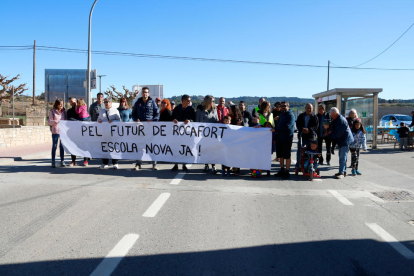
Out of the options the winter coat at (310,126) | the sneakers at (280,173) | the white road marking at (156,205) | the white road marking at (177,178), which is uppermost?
the winter coat at (310,126)

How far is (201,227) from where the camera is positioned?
188 inches

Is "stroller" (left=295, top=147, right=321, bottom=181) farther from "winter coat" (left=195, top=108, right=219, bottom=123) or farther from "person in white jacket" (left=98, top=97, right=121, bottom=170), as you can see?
"person in white jacket" (left=98, top=97, right=121, bottom=170)

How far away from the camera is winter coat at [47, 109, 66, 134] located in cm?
992

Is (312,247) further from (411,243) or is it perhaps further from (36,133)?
(36,133)

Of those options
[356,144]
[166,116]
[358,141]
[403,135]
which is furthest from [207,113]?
[403,135]

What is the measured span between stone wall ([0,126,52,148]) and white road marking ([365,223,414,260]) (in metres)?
14.5

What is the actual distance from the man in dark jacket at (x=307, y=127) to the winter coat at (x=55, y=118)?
22.6 ft

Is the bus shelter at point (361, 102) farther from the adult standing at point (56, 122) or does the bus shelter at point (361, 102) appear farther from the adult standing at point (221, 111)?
the adult standing at point (56, 122)

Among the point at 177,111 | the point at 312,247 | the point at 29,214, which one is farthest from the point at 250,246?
the point at 177,111

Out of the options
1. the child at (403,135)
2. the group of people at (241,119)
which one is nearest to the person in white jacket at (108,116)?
the group of people at (241,119)

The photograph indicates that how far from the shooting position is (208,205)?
19.5ft

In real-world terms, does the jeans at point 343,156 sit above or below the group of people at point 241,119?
below

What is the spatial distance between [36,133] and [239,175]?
1253 cm

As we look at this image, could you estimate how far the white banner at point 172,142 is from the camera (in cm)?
890
